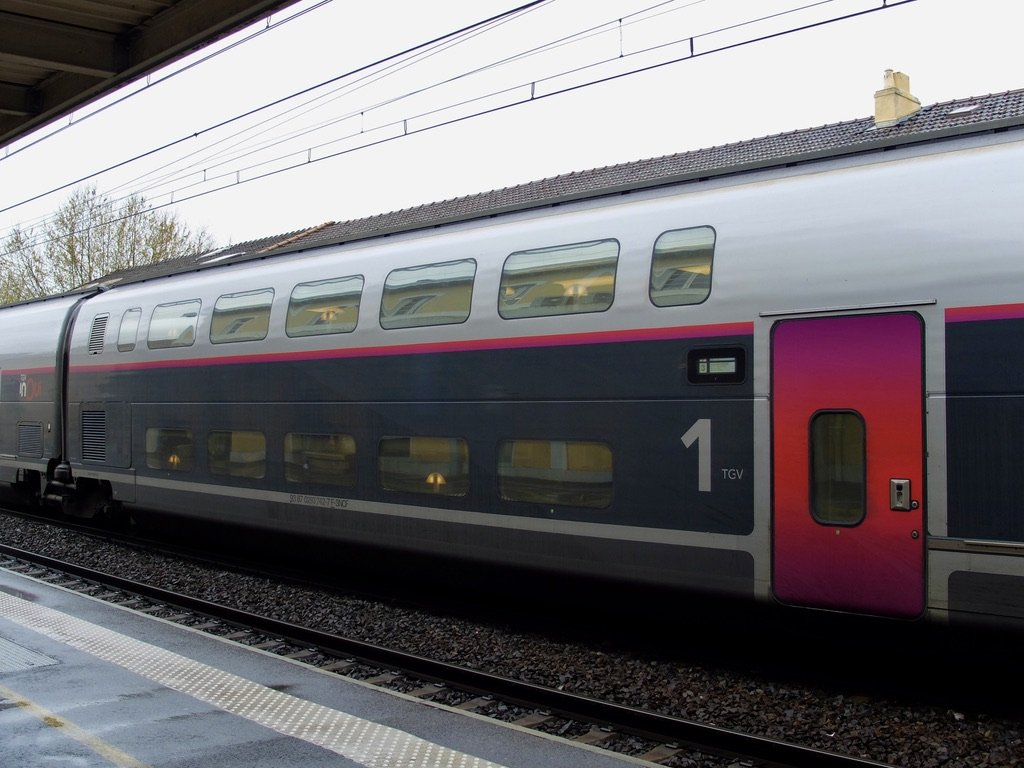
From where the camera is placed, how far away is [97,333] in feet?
41.3

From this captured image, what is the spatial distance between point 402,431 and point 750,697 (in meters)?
3.75

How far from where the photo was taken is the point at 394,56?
340 inches

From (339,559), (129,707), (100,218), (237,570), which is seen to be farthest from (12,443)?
(100,218)

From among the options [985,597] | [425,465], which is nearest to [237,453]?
[425,465]

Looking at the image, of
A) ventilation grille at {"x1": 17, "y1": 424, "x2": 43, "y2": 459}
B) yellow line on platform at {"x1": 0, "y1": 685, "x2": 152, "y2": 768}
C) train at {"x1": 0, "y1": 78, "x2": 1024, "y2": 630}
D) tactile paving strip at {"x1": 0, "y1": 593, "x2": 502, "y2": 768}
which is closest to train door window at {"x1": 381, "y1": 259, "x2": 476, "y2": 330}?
train at {"x1": 0, "y1": 78, "x2": 1024, "y2": 630}

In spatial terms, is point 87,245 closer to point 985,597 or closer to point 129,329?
point 129,329

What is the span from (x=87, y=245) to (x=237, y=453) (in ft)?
111

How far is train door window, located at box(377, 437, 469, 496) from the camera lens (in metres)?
7.84

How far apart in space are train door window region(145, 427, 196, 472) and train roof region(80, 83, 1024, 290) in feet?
6.63

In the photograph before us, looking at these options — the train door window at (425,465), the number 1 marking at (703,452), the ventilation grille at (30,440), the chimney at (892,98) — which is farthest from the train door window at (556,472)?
the chimney at (892,98)

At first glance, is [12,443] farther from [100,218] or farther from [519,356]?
[100,218]

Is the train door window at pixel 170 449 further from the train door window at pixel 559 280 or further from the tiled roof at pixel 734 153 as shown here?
the train door window at pixel 559 280

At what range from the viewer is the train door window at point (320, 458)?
348 inches

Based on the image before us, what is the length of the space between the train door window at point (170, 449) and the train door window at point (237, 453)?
1.49 feet
